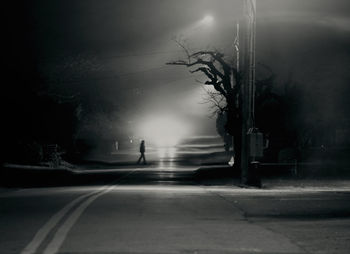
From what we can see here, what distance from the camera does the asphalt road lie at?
362 inches

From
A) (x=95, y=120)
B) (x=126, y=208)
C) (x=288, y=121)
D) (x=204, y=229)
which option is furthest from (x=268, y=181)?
(x=95, y=120)

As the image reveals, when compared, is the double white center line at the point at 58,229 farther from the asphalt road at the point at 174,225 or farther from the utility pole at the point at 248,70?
the utility pole at the point at 248,70

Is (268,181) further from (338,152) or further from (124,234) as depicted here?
(338,152)

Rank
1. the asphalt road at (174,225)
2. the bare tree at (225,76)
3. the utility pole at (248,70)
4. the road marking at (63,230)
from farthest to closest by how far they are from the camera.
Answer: the bare tree at (225,76)
the utility pole at (248,70)
the asphalt road at (174,225)
the road marking at (63,230)

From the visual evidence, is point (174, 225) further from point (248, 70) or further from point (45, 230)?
point (248, 70)

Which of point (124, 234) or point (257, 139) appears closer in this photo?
point (124, 234)

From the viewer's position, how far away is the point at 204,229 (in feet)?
36.3

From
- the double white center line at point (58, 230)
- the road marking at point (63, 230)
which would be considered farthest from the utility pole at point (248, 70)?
the road marking at point (63, 230)

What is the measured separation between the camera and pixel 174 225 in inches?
456

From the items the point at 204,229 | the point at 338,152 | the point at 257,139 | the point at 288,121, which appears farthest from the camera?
the point at 288,121

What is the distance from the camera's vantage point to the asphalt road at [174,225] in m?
9.20

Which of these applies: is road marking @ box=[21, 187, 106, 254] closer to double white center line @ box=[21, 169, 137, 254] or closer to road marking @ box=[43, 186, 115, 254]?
double white center line @ box=[21, 169, 137, 254]

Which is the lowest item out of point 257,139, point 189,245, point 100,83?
point 189,245

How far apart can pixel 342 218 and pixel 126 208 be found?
4.43 meters
